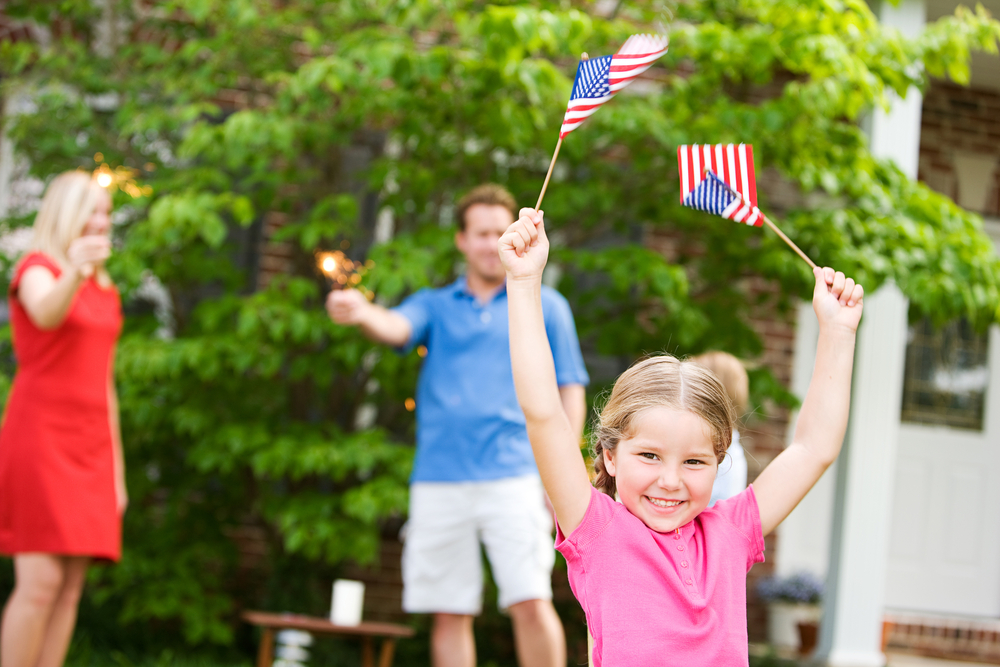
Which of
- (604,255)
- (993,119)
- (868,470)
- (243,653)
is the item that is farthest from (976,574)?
(243,653)

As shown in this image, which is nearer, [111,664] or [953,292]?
[953,292]

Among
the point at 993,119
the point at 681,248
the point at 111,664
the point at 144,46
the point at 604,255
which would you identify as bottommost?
the point at 111,664

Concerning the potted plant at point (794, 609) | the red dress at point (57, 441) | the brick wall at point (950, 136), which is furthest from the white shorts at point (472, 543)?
the brick wall at point (950, 136)

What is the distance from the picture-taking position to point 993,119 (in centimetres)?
633

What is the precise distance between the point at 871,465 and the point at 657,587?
365 centimetres

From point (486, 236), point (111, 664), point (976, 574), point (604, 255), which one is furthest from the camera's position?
point (976, 574)

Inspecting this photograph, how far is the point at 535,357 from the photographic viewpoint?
1377mm

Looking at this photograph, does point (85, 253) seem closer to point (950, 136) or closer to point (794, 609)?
point (794, 609)

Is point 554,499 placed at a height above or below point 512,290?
below

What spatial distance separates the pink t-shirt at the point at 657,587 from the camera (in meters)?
1.40

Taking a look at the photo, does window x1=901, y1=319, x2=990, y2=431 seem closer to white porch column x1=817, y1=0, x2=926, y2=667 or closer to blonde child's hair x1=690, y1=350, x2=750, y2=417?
white porch column x1=817, y1=0, x2=926, y2=667

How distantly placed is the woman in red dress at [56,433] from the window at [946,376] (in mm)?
4837

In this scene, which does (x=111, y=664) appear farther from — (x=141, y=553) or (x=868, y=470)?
(x=868, y=470)

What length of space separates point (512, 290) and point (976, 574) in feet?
18.5
